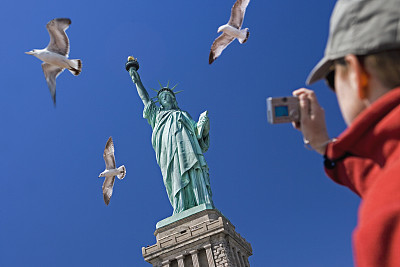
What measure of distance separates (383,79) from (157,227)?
985 inches

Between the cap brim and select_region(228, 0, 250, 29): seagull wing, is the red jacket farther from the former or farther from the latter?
select_region(228, 0, 250, 29): seagull wing

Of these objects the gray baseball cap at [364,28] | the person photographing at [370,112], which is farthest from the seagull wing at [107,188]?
the gray baseball cap at [364,28]

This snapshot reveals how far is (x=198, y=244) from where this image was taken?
24.3 metres

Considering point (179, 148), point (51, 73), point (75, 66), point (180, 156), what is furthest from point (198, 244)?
point (75, 66)

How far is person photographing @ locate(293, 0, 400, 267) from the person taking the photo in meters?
1.40

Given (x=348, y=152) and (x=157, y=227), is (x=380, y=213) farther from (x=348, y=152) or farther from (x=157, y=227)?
(x=157, y=227)

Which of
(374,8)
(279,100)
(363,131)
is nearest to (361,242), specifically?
(363,131)

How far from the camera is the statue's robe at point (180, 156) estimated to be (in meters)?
26.3

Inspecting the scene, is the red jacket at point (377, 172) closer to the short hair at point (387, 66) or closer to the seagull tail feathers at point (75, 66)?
the short hair at point (387, 66)

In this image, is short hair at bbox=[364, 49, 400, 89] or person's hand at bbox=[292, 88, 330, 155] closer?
short hair at bbox=[364, 49, 400, 89]

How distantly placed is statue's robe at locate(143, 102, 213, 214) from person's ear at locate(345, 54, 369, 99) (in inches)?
955

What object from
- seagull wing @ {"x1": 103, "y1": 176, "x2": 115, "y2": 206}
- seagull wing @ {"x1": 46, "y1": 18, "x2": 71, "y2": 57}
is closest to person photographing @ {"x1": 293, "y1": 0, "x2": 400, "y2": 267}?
seagull wing @ {"x1": 46, "y1": 18, "x2": 71, "y2": 57}

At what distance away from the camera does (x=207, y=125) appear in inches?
1164

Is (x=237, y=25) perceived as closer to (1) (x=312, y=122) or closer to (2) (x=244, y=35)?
(2) (x=244, y=35)
